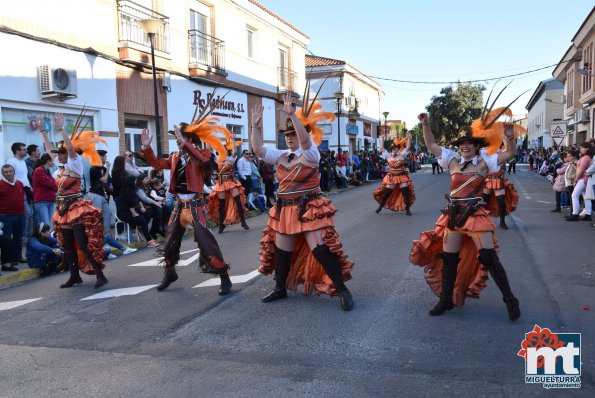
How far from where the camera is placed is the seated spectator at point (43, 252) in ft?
26.0

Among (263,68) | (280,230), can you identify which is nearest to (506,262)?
(280,230)

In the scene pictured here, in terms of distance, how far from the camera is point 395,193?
13.5m

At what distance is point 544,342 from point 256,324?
2485 millimetres

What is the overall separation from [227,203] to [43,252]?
4.67 m

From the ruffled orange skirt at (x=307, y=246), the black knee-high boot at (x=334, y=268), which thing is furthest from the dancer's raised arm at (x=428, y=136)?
the black knee-high boot at (x=334, y=268)

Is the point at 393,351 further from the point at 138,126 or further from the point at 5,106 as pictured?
the point at 138,126

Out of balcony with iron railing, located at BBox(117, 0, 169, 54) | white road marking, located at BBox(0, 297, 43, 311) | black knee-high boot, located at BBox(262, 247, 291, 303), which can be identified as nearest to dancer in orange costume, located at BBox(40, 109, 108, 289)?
white road marking, located at BBox(0, 297, 43, 311)

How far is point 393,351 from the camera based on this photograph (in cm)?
429

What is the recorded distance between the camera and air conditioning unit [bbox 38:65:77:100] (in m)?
12.2

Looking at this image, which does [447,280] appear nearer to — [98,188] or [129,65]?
[98,188]

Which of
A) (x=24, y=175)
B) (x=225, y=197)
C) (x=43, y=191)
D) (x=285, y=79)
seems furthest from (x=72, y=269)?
(x=285, y=79)

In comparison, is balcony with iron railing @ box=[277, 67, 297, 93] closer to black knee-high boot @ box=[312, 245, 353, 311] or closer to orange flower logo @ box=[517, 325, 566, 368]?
black knee-high boot @ box=[312, 245, 353, 311]

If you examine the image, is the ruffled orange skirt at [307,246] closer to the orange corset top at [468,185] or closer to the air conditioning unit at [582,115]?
the orange corset top at [468,185]

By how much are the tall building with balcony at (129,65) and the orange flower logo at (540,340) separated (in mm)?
4687
